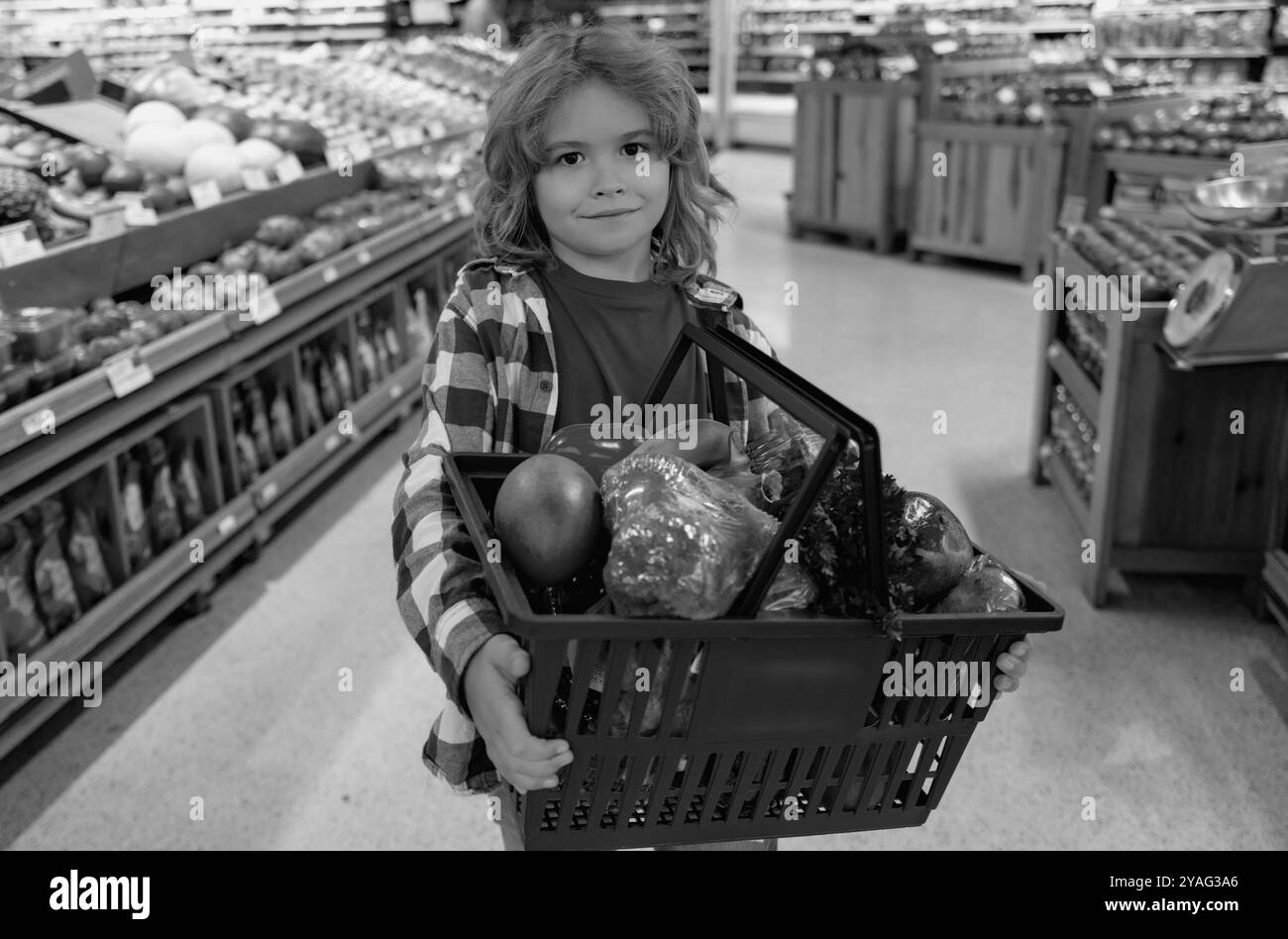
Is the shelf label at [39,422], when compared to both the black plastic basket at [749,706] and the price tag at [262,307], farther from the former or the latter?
the black plastic basket at [749,706]

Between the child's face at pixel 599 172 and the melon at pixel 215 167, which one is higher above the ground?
the child's face at pixel 599 172

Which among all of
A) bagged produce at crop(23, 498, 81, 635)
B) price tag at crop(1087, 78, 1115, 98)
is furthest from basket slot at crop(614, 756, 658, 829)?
price tag at crop(1087, 78, 1115, 98)

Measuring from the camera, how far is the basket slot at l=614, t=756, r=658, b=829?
0.85 meters

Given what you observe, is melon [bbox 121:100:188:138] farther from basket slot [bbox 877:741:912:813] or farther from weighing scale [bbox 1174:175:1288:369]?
basket slot [bbox 877:741:912:813]

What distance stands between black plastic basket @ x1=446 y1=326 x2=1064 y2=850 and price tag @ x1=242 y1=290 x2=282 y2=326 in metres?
2.37

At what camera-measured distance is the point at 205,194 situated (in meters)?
3.46

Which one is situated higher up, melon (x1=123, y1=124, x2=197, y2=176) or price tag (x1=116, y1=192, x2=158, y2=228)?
melon (x1=123, y1=124, x2=197, y2=176)

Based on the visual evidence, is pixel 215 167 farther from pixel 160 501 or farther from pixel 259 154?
pixel 160 501

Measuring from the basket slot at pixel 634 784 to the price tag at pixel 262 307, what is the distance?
2556 millimetres

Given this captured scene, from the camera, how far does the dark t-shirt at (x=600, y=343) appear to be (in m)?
1.29

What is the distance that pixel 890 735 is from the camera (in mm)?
883

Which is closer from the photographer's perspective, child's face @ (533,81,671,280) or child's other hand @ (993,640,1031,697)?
child's other hand @ (993,640,1031,697)

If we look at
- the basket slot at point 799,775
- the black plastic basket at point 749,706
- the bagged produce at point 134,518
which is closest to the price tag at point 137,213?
the bagged produce at point 134,518
